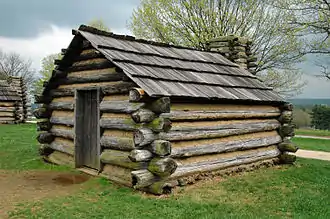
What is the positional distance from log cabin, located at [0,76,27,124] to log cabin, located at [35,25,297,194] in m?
18.3

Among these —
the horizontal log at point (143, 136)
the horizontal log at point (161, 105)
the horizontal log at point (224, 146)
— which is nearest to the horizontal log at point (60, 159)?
the horizontal log at point (143, 136)

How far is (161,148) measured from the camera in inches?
292

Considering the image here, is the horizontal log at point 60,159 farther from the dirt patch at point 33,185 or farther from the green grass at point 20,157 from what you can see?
the dirt patch at point 33,185

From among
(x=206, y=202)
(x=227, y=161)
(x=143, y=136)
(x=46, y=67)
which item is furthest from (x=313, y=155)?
(x=46, y=67)

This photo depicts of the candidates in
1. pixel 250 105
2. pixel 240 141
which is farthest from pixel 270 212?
pixel 250 105

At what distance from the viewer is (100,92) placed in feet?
30.1

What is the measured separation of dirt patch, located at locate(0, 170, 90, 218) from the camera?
24.0 ft

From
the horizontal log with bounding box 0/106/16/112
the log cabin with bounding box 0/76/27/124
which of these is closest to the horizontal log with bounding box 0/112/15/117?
the log cabin with bounding box 0/76/27/124

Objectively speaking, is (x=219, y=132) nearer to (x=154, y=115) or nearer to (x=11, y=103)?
(x=154, y=115)

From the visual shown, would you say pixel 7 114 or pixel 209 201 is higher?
pixel 7 114

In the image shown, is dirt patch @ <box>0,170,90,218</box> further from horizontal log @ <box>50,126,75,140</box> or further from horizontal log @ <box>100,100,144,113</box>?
horizontal log @ <box>100,100,144,113</box>

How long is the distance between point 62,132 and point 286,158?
6997 millimetres

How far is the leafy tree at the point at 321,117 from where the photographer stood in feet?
104

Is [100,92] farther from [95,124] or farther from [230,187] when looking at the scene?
[230,187]
